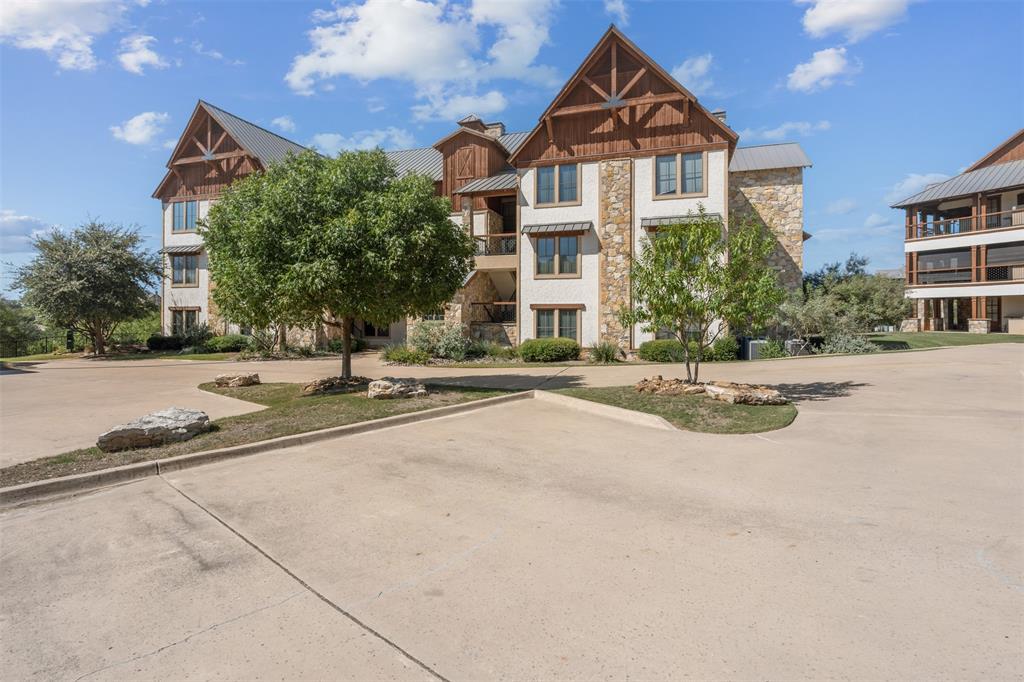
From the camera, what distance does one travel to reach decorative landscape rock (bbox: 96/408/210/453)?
7682 millimetres

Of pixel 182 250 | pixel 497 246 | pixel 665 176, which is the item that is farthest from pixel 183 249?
pixel 665 176

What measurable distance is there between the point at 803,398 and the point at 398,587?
434 inches

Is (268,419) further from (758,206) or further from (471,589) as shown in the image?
(758,206)

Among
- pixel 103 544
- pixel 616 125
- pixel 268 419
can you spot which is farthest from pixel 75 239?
pixel 103 544

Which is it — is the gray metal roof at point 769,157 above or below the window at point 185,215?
above

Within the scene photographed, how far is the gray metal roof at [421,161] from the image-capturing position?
30117 mm

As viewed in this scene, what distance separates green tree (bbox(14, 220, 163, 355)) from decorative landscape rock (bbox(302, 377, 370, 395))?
20.2 m

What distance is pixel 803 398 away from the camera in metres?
12.0

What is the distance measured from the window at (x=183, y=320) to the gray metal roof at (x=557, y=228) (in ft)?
68.4

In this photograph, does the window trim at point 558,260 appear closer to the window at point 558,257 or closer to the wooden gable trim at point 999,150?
the window at point 558,257

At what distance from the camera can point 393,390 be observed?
1166cm

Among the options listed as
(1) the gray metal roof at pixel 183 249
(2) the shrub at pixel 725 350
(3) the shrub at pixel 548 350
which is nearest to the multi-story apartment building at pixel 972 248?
(2) the shrub at pixel 725 350

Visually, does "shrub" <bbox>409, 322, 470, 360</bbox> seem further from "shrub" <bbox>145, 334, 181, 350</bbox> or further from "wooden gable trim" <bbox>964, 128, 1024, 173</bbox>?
"wooden gable trim" <bbox>964, 128, 1024, 173</bbox>

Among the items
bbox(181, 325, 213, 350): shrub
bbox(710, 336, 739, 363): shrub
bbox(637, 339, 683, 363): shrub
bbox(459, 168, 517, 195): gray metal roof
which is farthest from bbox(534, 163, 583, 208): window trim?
bbox(181, 325, 213, 350): shrub
